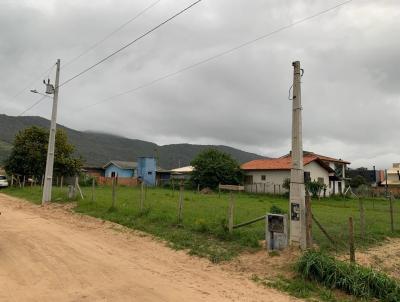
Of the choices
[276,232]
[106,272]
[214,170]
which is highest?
[214,170]

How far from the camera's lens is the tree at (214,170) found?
4788cm

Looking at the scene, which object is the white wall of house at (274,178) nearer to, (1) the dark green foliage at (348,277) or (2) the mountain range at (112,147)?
(1) the dark green foliage at (348,277)

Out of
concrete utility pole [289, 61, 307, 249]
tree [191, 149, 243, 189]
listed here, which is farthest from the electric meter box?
tree [191, 149, 243, 189]

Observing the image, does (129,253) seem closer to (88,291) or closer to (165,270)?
(165,270)

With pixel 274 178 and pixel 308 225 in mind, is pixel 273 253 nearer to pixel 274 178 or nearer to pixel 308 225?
pixel 308 225

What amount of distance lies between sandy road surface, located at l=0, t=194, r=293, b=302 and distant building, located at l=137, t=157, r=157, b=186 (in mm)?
49561

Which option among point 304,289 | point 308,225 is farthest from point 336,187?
point 304,289

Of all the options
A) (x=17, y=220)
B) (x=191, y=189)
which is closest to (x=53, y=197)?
(x=17, y=220)

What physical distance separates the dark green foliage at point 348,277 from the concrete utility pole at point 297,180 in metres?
1.25

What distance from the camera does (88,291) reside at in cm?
715

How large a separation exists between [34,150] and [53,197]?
18.1 meters

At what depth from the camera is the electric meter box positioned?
34.4 ft

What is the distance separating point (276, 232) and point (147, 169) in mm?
53711

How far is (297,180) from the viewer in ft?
34.5
